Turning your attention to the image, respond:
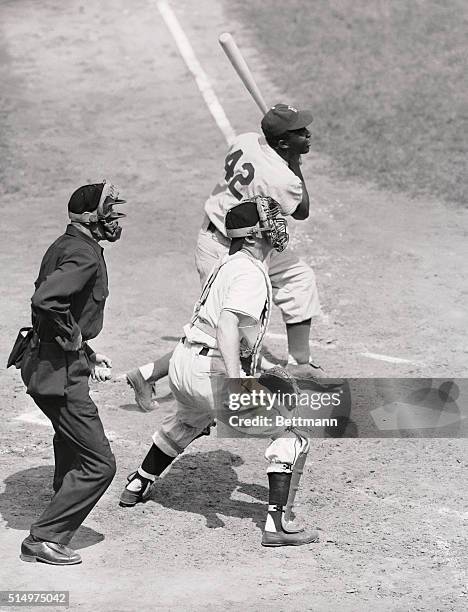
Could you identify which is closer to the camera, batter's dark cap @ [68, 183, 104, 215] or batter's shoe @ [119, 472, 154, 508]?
batter's dark cap @ [68, 183, 104, 215]

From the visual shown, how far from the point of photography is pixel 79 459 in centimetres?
686

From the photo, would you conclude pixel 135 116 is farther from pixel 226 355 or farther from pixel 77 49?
pixel 226 355

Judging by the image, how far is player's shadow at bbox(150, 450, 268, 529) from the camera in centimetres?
762

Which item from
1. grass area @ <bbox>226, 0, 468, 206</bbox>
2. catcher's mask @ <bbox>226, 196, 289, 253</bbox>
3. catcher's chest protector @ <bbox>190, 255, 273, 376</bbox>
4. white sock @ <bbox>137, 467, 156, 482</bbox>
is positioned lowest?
grass area @ <bbox>226, 0, 468, 206</bbox>

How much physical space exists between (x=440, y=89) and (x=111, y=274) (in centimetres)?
721

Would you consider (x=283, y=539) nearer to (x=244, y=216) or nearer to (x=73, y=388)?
(x=73, y=388)

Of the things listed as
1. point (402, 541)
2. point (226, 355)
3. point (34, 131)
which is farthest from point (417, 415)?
point (34, 131)

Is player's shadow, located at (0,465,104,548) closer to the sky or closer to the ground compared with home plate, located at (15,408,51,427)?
closer to the sky

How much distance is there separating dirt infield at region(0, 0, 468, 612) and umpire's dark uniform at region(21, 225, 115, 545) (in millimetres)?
316

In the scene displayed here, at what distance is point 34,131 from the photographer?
16.4 meters

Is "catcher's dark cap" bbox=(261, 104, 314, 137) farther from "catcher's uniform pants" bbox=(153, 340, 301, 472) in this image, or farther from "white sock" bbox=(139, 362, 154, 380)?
"catcher's uniform pants" bbox=(153, 340, 301, 472)

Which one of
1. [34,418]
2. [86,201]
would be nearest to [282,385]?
[86,201]

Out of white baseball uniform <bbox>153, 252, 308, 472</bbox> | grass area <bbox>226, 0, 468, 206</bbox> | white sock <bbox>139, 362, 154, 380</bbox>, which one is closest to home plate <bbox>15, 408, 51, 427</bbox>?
white sock <bbox>139, 362, 154, 380</bbox>

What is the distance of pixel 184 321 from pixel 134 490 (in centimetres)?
353
